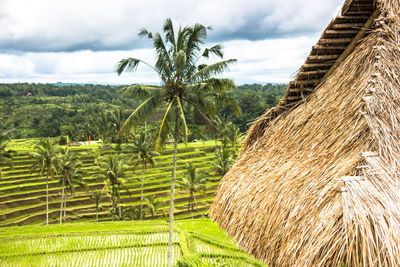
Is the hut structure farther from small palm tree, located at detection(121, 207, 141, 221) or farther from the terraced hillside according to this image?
small palm tree, located at detection(121, 207, 141, 221)

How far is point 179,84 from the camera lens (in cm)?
905

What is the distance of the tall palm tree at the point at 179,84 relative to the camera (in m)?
8.59

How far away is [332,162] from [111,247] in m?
12.2

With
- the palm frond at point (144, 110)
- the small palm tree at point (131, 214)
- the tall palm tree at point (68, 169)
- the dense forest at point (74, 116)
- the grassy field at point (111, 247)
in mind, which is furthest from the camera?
the dense forest at point (74, 116)

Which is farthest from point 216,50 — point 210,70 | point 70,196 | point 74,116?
point 74,116

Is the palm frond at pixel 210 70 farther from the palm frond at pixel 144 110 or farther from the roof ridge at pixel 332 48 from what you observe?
the roof ridge at pixel 332 48

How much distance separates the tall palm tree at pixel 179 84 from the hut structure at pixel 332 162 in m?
4.28

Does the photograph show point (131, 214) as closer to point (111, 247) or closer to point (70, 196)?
point (70, 196)

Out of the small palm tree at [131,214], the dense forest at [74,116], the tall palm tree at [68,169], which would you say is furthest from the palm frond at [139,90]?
the dense forest at [74,116]

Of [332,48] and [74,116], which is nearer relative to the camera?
[332,48]

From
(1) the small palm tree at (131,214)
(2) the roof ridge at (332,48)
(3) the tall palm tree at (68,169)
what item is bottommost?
(1) the small palm tree at (131,214)

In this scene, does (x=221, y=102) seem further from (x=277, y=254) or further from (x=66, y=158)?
(x=66, y=158)

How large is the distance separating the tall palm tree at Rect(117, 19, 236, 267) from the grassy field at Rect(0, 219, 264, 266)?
5.55 metres

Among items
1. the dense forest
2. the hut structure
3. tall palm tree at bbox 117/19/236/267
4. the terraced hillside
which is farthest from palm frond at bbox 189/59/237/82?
the dense forest
